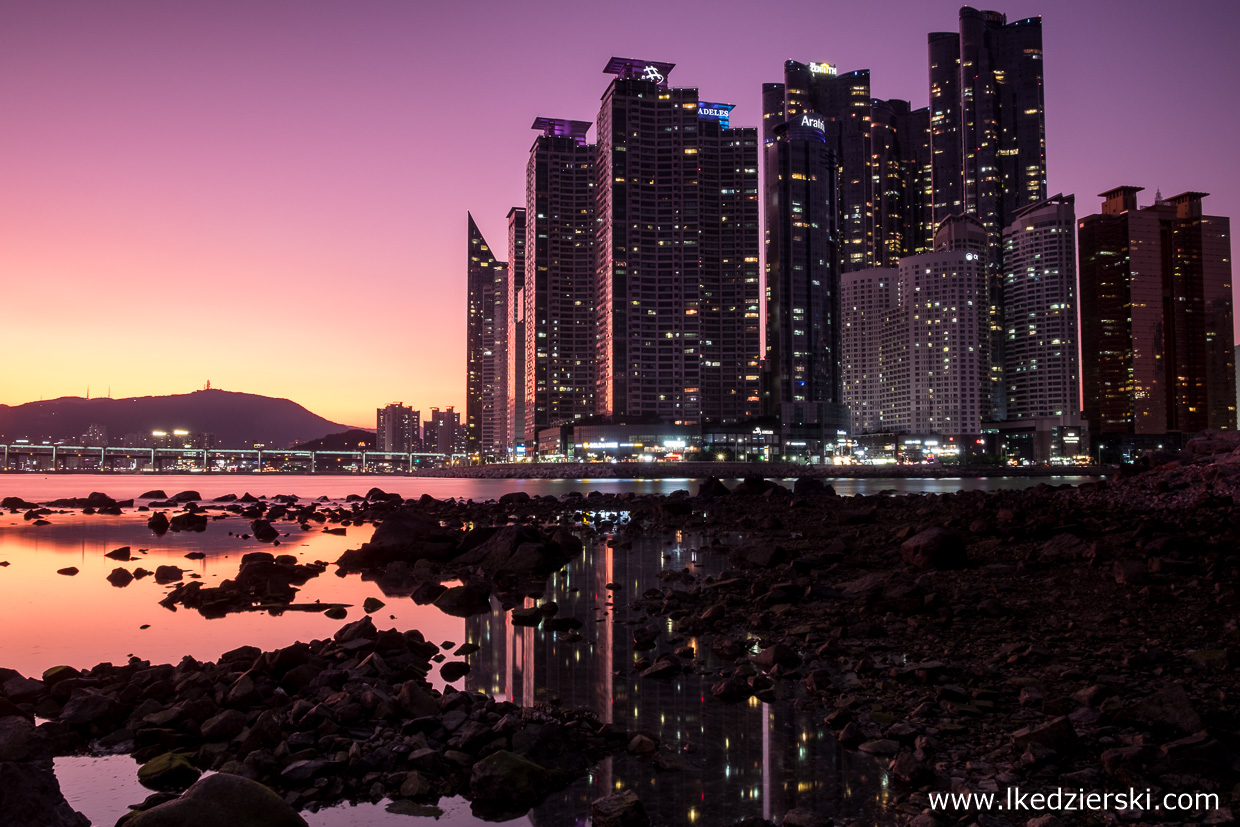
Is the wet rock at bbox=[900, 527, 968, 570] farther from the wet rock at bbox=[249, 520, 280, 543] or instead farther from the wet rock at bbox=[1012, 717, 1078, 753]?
the wet rock at bbox=[249, 520, 280, 543]

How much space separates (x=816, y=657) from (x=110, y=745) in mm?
11034

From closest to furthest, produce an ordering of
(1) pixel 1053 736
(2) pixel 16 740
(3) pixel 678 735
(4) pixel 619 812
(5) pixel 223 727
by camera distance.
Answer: (4) pixel 619 812
(1) pixel 1053 736
(2) pixel 16 740
(5) pixel 223 727
(3) pixel 678 735

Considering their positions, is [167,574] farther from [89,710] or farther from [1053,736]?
[1053,736]

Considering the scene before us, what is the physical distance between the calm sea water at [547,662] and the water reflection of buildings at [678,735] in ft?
0.08

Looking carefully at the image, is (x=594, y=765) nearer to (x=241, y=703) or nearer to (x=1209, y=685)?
(x=241, y=703)

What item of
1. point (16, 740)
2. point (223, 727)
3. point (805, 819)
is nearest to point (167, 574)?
point (16, 740)

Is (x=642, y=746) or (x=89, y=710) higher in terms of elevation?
(x=89, y=710)

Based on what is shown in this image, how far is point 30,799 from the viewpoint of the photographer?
6.40m

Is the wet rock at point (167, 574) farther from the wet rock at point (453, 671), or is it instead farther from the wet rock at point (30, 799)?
the wet rock at point (30, 799)

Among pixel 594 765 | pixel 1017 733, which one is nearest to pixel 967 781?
pixel 1017 733

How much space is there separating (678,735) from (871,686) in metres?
3.53

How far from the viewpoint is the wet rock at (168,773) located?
8523 mm

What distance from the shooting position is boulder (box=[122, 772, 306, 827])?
6.41 meters

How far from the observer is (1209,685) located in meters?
10.7
